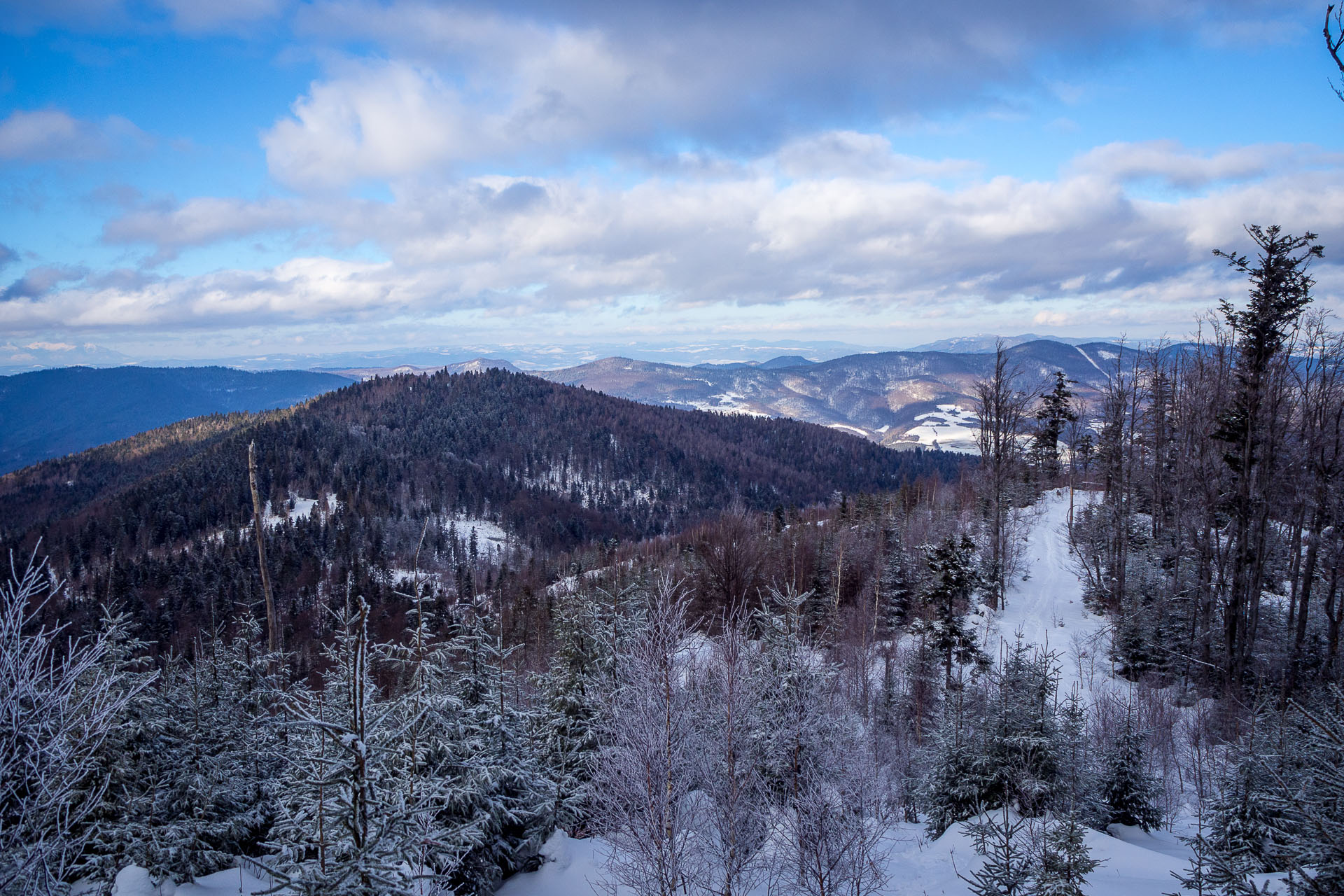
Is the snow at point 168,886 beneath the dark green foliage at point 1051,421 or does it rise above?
beneath

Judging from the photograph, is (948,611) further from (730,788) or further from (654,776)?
(654,776)

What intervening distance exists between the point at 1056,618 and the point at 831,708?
2098 centimetres

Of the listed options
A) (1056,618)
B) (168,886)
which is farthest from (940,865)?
(1056,618)

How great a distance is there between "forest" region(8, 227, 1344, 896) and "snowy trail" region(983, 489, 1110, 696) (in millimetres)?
278

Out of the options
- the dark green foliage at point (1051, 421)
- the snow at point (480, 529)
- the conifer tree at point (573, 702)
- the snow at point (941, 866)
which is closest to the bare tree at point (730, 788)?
the snow at point (941, 866)

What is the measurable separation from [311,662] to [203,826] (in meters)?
76.6

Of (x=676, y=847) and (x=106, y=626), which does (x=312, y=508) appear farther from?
(x=676, y=847)

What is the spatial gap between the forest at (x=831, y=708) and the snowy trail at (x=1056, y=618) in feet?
0.91

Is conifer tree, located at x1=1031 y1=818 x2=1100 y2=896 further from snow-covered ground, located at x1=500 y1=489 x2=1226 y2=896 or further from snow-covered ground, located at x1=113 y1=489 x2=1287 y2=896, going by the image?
snow-covered ground, located at x1=500 y1=489 x2=1226 y2=896

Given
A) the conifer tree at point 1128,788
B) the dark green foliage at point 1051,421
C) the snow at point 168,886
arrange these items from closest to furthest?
the snow at point 168,886 < the conifer tree at point 1128,788 < the dark green foliage at point 1051,421

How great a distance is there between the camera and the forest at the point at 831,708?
287 inches

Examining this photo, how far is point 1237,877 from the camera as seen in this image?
6.96 meters

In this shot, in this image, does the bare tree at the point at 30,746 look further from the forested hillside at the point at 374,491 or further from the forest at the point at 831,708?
the forested hillside at the point at 374,491

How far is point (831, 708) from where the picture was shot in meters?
15.6
